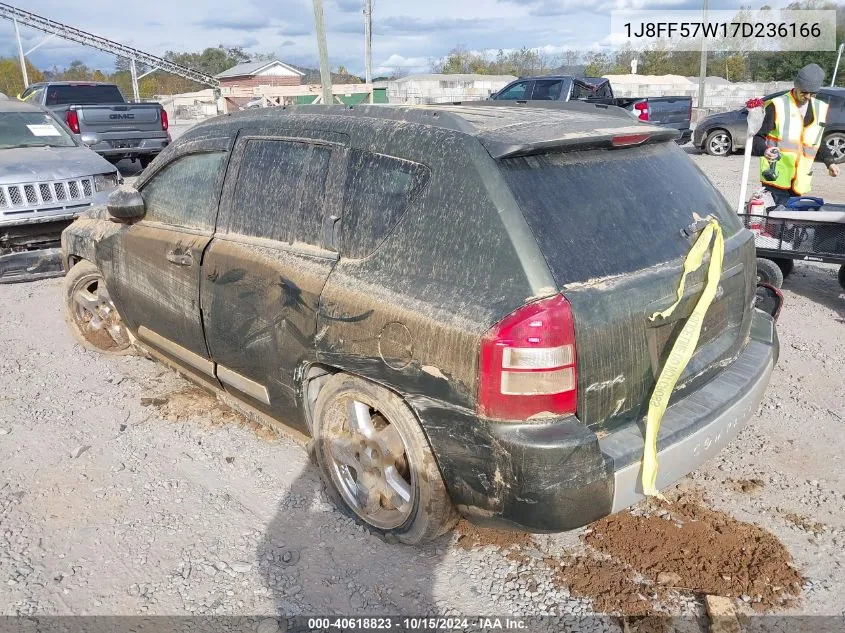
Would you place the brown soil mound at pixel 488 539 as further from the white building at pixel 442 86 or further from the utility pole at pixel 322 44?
the white building at pixel 442 86

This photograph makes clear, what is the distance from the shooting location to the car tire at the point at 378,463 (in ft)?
8.60

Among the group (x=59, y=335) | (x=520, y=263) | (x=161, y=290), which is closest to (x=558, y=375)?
(x=520, y=263)

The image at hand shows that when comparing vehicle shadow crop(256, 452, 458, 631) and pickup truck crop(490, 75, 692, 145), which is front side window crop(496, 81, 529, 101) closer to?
pickup truck crop(490, 75, 692, 145)

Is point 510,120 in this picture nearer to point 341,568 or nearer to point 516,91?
point 341,568

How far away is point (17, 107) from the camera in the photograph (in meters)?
8.59

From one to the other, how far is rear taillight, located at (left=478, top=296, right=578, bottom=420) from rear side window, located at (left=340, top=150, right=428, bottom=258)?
70 cm

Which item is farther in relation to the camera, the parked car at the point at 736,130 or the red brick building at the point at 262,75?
the red brick building at the point at 262,75

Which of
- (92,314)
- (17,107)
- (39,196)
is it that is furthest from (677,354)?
(17,107)

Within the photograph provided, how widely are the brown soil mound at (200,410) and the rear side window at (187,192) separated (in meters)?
1.12

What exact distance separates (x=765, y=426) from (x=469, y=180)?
2.61 meters

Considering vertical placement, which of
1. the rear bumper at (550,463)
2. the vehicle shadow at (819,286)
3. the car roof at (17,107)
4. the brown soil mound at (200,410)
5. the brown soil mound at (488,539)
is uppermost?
the car roof at (17,107)

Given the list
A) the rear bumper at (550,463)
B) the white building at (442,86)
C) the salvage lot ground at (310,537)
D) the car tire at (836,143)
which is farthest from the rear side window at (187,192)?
the white building at (442,86)

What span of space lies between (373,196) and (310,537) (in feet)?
5.10

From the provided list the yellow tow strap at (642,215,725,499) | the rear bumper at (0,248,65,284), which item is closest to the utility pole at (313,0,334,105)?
the rear bumper at (0,248,65,284)
